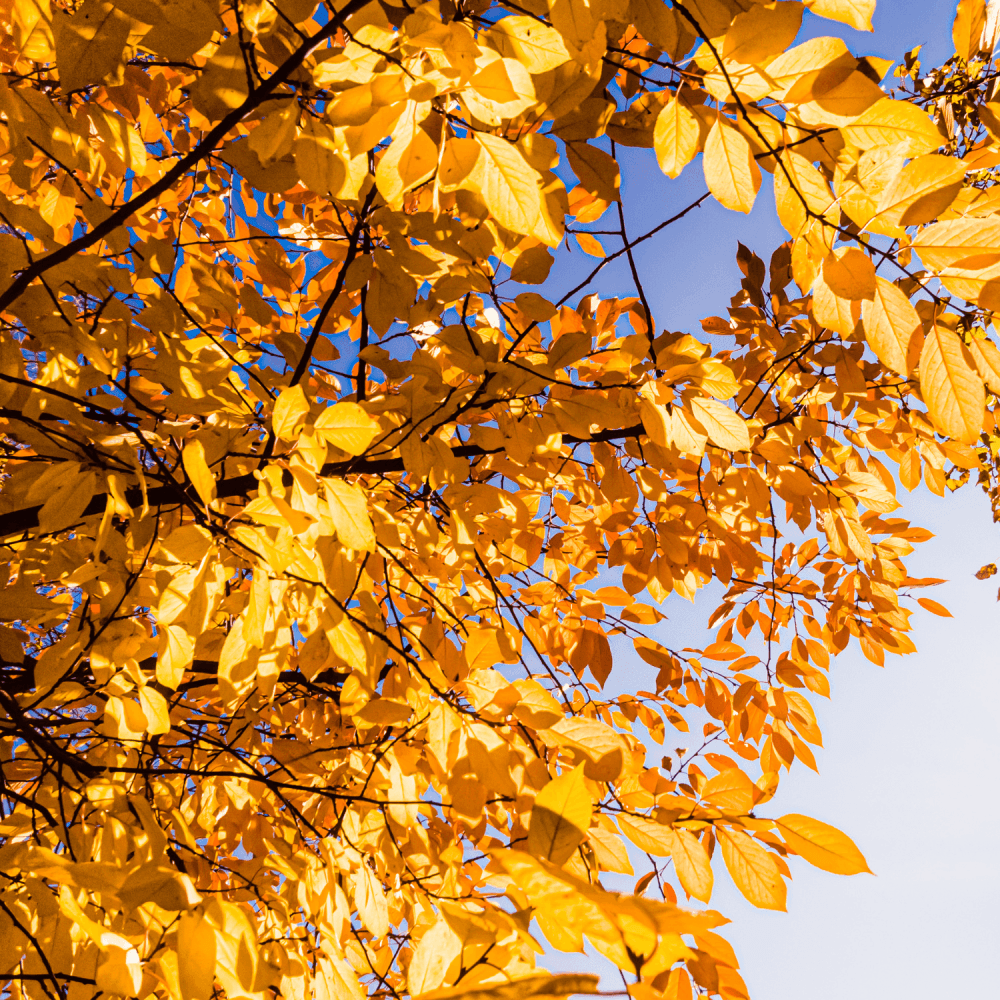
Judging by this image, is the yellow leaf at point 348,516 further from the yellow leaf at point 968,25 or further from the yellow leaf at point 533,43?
the yellow leaf at point 968,25

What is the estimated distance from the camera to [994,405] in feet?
10.7

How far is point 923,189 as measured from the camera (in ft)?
2.48

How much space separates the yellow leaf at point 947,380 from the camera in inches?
32.0

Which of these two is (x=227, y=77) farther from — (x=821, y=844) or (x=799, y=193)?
(x=821, y=844)

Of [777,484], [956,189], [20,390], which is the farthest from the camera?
[777,484]

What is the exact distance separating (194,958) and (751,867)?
89 centimetres

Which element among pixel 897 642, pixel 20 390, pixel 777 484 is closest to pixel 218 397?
pixel 20 390

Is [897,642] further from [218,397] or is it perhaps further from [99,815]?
[99,815]

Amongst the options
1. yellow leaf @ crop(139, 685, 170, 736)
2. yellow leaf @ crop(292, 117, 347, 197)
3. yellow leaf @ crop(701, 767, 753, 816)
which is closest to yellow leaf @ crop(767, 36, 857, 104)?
yellow leaf @ crop(292, 117, 347, 197)

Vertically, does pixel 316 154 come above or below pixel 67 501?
above

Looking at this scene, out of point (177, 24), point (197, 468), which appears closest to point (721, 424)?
point (197, 468)

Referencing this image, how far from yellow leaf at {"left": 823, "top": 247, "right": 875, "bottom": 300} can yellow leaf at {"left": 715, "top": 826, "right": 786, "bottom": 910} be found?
936 mm

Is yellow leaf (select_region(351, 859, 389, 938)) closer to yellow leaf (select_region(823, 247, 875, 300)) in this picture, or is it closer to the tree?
the tree

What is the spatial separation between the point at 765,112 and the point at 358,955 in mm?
2114
